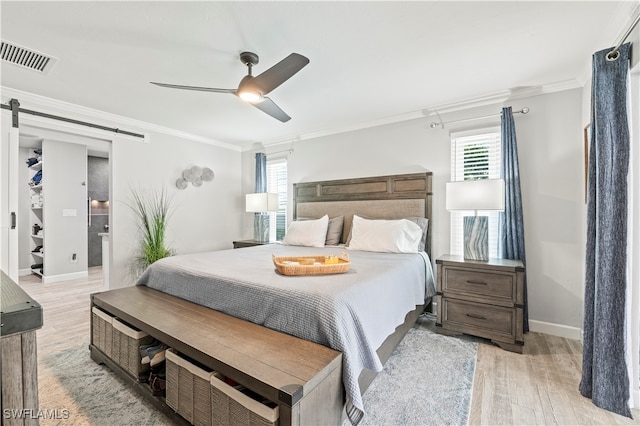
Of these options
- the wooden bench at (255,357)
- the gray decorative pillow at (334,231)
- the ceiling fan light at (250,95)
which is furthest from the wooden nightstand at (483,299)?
the ceiling fan light at (250,95)

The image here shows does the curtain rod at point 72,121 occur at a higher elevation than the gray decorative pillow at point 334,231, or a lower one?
higher

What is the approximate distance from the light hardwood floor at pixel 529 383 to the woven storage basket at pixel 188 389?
5.03ft

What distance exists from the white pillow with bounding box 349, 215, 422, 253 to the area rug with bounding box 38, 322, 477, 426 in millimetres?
1007

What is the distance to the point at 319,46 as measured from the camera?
2.25 m

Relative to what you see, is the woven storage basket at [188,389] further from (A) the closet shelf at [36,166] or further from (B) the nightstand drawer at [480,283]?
(A) the closet shelf at [36,166]

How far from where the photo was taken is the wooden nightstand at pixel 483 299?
2.49 m

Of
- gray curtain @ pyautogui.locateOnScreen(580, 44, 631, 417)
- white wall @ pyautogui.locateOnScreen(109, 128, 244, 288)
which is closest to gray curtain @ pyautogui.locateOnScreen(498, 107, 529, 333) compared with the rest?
gray curtain @ pyautogui.locateOnScreen(580, 44, 631, 417)

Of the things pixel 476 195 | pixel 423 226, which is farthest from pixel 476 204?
pixel 423 226

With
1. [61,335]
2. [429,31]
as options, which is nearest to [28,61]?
[61,335]

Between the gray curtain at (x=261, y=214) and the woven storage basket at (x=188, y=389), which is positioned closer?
the woven storage basket at (x=188, y=389)

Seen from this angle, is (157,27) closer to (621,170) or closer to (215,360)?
(215,360)

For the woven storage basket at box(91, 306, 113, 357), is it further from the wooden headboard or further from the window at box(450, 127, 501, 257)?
the window at box(450, 127, 501, 257)

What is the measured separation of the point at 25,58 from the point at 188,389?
9.87 ft

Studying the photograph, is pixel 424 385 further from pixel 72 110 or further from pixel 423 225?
pixel 72 110
